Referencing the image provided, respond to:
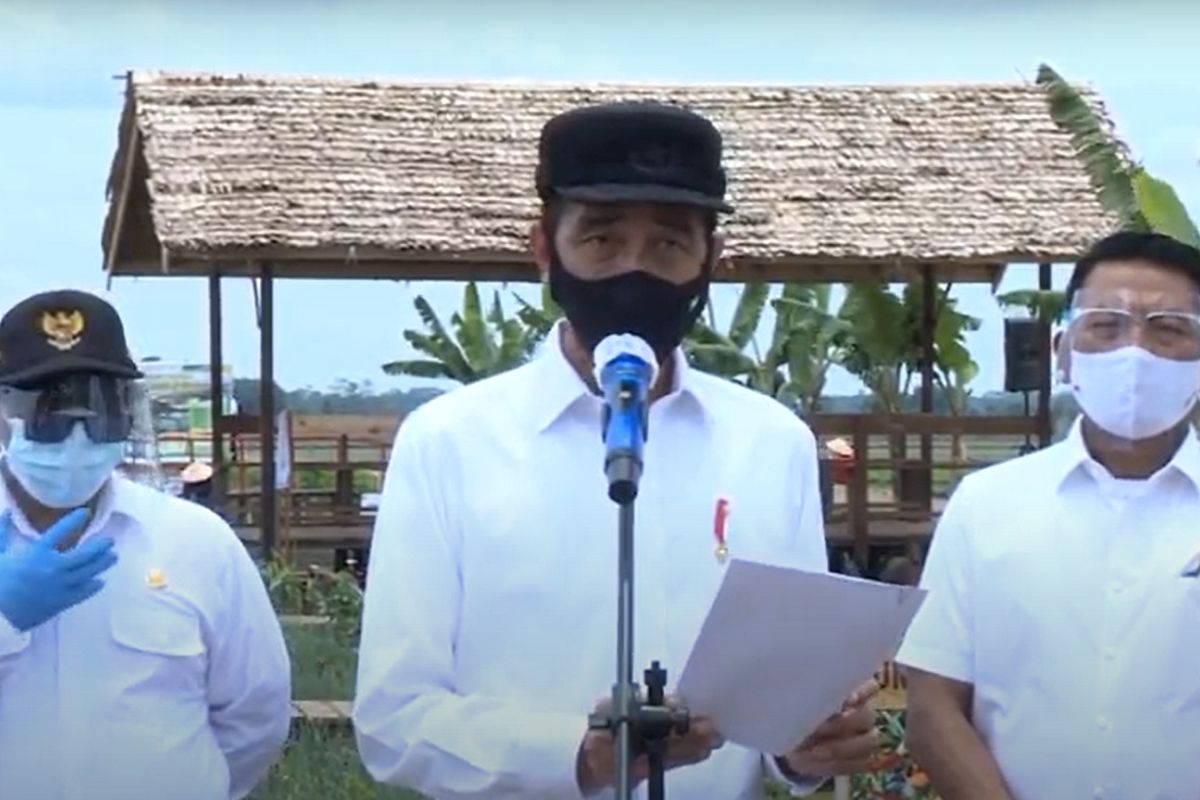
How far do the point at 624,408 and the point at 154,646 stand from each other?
176cm

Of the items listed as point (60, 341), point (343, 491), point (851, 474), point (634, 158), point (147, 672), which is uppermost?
point (634, 158)

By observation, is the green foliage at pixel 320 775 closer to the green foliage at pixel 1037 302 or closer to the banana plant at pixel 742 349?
the green foliage at pixel 1037 302

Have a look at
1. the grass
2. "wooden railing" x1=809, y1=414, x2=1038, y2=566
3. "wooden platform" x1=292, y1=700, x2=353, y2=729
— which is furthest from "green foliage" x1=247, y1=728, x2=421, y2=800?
"wooden railing" x1=809, y1=414, x2=1038, y2=566

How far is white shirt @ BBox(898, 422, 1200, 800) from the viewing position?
416 centimetres

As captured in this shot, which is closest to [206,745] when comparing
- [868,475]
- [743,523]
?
[743,523]

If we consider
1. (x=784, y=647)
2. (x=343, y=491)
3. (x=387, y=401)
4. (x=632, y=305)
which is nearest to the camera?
(x=784, y=647)

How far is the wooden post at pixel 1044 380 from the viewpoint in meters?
15.7

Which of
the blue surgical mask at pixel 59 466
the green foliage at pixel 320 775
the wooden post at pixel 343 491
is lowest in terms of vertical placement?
the green foliage at pixel 320 775

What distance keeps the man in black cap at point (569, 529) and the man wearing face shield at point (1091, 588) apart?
0.47m

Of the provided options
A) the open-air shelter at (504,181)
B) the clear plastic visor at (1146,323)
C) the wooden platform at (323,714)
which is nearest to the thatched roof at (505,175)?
the open-air shelter at (504,181)

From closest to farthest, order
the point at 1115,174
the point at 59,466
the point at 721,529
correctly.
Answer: the point at 721,529 → the point at 59,466 → the point at 1115,174

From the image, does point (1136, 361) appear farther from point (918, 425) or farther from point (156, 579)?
point (918, 425)

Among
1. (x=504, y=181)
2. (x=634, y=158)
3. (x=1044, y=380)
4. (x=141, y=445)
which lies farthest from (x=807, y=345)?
(x=634, y=158)

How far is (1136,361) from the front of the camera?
427cm
